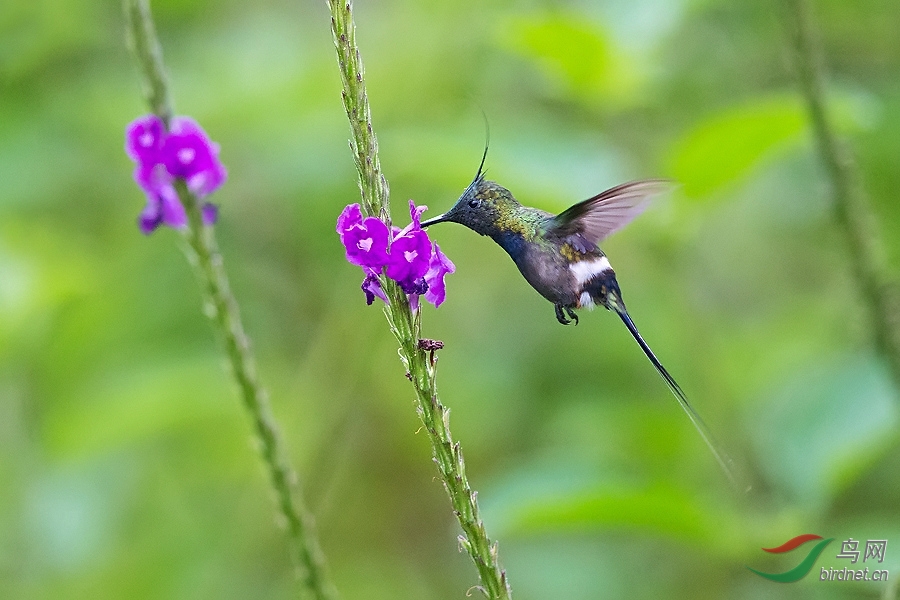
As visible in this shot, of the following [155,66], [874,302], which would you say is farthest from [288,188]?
[874,302]

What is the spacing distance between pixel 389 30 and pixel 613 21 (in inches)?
68.9

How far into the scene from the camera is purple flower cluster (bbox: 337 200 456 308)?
1.57 meters

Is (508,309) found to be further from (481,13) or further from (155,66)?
(155,66)

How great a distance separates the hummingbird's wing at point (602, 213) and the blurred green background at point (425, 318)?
34 cm

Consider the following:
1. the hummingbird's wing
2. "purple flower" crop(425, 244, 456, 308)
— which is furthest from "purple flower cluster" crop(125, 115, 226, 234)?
the hummingbird's wing

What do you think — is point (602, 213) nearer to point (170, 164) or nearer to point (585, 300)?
point (585, 300)

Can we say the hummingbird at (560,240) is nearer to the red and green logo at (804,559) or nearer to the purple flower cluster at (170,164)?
the red and green logo at (804,559)

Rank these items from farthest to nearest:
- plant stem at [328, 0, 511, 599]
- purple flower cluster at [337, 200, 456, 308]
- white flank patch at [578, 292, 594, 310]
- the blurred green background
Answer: the blurred green background → white flank patch at [578, 292, 594, 310] → purple flower cluster at [337, 200, 456, 308] → plant stem at [328, 0, 511, 599]

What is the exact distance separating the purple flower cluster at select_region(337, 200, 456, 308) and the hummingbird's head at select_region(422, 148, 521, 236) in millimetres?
444

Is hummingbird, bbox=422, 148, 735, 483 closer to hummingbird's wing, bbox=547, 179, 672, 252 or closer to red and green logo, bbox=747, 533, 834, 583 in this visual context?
hummingbird's wing, bbox=547, 179, 672, 252

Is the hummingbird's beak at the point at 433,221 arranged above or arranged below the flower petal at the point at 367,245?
above

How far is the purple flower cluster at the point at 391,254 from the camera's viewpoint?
1567 mm

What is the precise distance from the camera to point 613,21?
3000mm

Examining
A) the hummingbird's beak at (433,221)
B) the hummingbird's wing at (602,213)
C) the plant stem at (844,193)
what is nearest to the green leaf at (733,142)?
the hummingbird's wing at (602,213)
